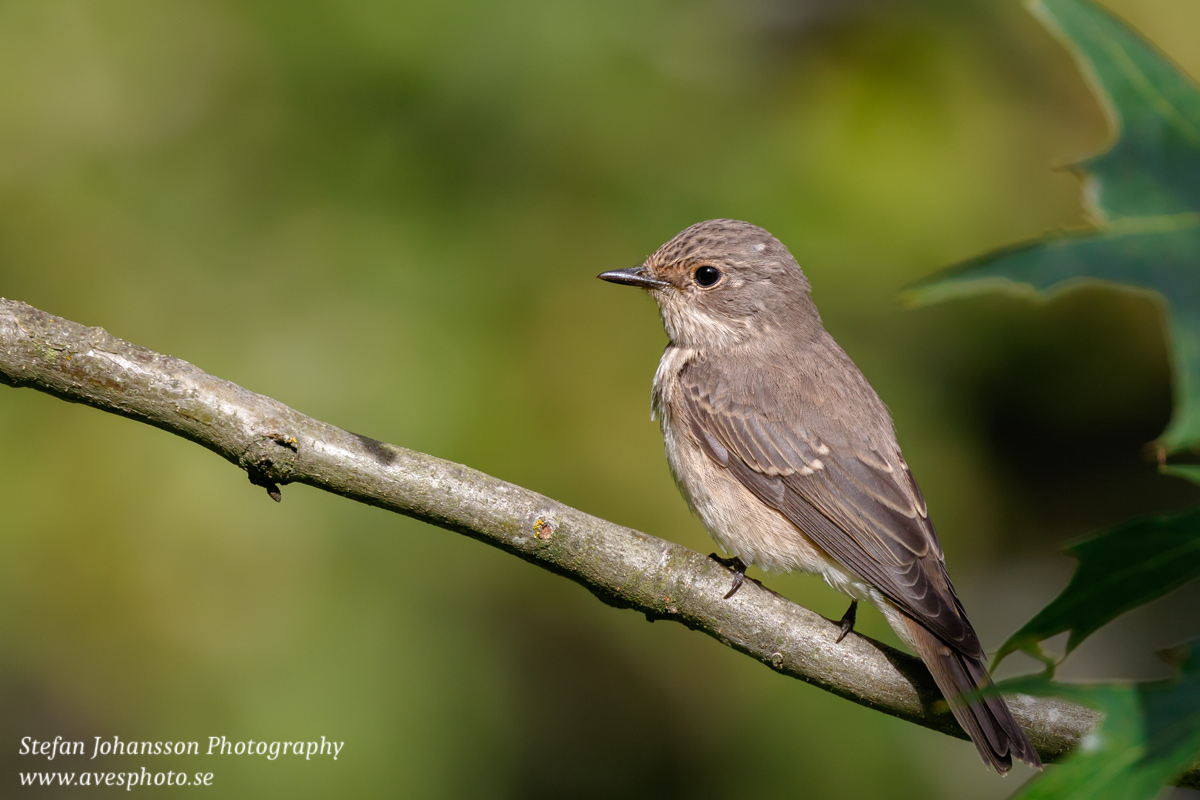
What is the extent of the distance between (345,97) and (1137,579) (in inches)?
190

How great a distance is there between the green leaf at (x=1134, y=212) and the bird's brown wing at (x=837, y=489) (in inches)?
97.4

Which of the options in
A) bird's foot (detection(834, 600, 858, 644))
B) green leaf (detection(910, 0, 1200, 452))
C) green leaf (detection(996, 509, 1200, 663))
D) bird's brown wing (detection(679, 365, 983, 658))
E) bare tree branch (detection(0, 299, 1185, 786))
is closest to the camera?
green leaf (detection(910, 0, 1200, 452))

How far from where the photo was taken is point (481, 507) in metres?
2.98

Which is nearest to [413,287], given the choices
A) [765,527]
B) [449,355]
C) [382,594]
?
[449,355]

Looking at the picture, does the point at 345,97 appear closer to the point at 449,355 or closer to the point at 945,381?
the point at 449,355

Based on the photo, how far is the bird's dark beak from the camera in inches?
183

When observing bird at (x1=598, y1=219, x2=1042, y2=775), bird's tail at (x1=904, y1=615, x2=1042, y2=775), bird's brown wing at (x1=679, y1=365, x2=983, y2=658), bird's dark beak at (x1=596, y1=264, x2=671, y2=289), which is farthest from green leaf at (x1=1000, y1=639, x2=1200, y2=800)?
bird's dark beak at (x1=596, y1=264, x2=671, y2=289)

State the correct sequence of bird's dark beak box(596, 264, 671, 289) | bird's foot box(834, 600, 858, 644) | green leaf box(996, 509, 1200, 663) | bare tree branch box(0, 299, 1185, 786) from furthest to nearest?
bird's dark beak box(596, 264, 671, 289) → bird's foot box(834, 600, 858, 644) → bare tree branch box(0, 299, 1185, 786) → green leaf box(996, 509, 1200, 663)

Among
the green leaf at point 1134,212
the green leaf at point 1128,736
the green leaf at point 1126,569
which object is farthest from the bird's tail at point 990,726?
the green leaf at point 1134,212

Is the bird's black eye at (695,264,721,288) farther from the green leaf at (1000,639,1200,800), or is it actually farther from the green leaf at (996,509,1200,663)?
the green leaf at (1000,639,1200,800)

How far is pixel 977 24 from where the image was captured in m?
6.02

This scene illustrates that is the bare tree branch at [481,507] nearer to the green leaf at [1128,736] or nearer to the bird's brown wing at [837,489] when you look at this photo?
the bird's brown wing at [837,489]

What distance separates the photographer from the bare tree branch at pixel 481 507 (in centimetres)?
282

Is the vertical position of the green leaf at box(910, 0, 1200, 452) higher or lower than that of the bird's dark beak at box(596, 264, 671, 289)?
lower
